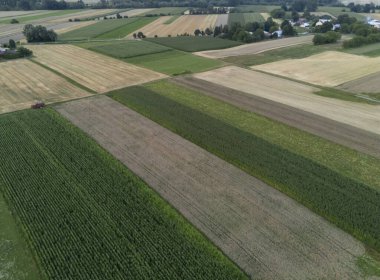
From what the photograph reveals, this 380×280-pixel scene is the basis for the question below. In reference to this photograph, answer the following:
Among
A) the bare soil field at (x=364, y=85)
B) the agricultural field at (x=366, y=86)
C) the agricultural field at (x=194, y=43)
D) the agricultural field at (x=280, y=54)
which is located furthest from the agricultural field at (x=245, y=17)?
the agricultural field at (x=366, y=86)

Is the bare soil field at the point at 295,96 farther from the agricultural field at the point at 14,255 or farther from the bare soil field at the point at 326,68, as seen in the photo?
the agricultural field at the point at 14,255

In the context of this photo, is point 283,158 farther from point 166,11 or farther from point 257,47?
point 166,11

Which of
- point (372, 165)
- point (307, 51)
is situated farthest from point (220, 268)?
point (307, 51)

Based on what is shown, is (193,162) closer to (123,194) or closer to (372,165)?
(123,194)

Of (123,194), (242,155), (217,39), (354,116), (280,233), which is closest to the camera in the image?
(280,233)

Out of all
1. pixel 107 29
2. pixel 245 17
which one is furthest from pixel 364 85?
pixel 245 17
